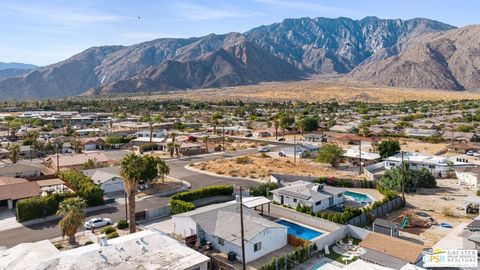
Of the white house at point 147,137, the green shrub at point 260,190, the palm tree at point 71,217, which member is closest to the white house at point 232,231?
the palm tree at point 71,217

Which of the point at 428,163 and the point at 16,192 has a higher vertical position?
the point at 16,192

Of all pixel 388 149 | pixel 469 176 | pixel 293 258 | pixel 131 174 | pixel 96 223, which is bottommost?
pixel 293 258

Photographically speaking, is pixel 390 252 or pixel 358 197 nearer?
pixel 390 252

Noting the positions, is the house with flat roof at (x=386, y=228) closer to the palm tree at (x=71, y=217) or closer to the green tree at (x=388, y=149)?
the palm tree at (x=71, y=217)

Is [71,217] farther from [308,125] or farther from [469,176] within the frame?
[308,125]

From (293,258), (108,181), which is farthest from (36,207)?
(293,258)

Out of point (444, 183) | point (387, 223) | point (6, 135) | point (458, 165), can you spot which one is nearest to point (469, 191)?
point (444, 183)

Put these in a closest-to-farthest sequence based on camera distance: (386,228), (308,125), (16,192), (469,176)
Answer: (386,228), (16,192), (469,176), (308,125)
